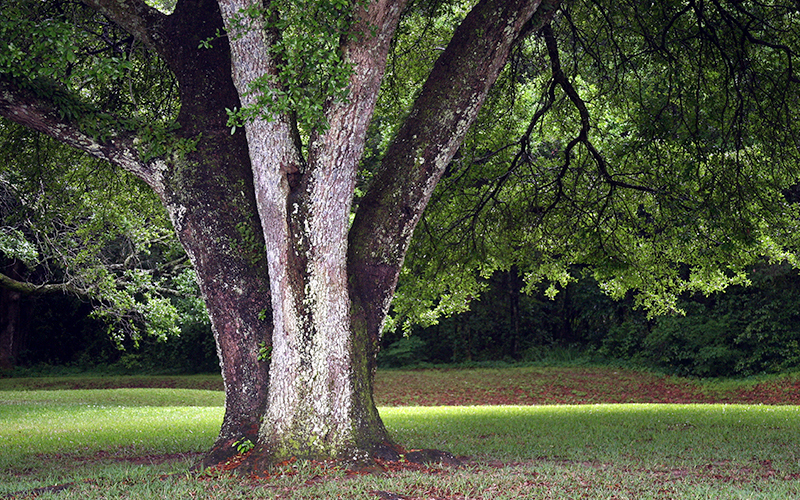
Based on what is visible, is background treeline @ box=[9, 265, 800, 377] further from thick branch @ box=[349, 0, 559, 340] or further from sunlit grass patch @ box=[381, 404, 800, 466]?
thick branch @ box=[349, 0, 559, 340]

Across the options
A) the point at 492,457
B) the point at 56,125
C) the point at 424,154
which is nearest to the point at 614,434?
the point at 492,457

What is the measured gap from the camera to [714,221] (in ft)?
33.0

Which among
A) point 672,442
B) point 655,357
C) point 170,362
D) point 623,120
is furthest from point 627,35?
point 170,362

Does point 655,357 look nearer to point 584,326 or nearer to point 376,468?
point 584,326

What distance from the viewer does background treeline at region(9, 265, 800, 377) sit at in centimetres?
2181

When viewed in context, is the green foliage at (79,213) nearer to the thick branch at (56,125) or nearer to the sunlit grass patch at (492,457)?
the sunlit grass patch at (492,457)

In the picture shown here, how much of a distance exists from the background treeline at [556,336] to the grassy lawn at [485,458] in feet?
31.6

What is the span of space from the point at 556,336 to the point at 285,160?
80.0 feet

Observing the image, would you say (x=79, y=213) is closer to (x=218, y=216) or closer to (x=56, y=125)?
(x=56, y=125)

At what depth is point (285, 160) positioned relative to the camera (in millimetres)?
6340

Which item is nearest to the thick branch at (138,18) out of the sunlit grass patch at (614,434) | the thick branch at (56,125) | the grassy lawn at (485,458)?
the thick branch at (56,125)

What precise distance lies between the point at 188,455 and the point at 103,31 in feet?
20.3

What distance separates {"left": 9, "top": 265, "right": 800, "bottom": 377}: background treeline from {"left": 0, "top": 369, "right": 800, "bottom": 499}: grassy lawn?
9.62 meters

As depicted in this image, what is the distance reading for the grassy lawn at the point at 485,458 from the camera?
543cm
